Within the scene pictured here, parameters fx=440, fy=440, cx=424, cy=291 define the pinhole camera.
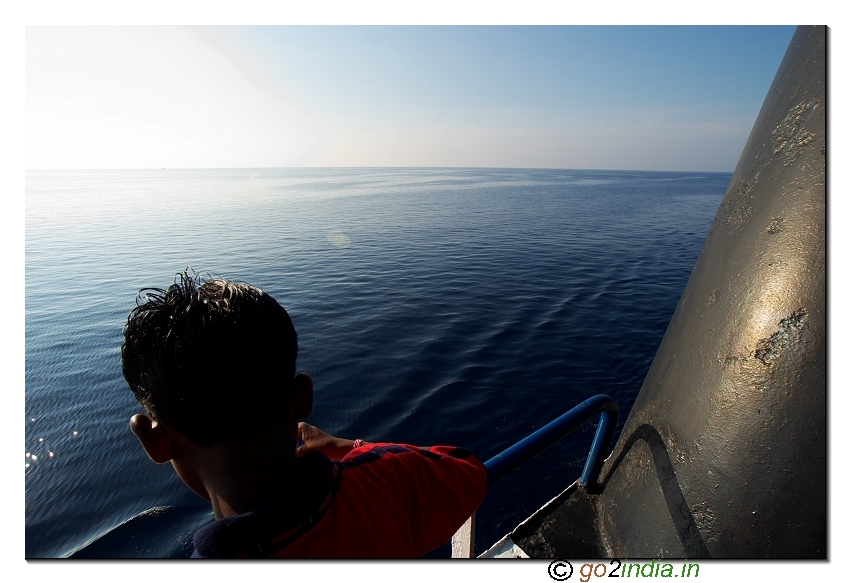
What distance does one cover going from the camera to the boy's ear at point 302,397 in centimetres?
122

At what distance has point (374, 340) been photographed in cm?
959

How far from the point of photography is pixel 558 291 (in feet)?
43.3

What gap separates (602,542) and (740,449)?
0.80 metres

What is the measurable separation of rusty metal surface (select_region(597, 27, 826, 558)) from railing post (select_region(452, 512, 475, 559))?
62cm

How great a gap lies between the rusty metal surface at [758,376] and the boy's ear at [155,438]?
1.57m

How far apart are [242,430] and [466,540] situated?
1359 mm

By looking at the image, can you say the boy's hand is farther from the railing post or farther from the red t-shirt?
the railing post

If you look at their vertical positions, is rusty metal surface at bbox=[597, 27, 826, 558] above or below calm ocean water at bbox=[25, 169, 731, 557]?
above

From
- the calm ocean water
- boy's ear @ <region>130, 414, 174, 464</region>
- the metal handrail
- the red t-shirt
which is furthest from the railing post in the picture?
the calm ocean water

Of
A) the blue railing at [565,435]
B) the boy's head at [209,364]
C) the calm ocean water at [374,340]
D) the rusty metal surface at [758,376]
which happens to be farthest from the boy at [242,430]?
the calm ocean water at [374,340]

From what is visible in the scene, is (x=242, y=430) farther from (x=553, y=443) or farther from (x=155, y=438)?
(x=553, y=443)

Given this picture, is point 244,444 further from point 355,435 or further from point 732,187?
point 355,435

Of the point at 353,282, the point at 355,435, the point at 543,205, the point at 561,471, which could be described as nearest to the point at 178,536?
the point at 355,435

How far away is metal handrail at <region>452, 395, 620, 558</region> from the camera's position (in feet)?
5.34
